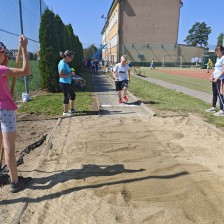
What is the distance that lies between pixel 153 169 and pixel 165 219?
1264 millimetres

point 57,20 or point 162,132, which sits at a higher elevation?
point 57,20

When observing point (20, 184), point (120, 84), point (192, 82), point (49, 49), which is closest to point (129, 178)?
point (20, 184)

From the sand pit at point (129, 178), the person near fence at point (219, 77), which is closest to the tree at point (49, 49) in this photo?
the sand pit at point (129, 178)

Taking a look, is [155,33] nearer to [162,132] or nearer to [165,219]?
[162,132]

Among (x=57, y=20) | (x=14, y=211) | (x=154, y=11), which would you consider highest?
(x=154, y=11)

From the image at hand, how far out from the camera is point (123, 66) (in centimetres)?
994

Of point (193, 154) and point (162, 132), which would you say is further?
point (162, 132)

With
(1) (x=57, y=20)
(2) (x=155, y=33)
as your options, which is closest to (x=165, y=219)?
(1) (x=57, y=20)

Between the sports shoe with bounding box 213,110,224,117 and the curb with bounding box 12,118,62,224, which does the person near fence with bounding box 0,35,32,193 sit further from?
the sports shoe with bounding box 213,110,224,117

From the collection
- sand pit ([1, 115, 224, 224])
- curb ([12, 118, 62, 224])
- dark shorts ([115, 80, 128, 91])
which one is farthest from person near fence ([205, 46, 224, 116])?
curb ([12, 118, 62, 224])

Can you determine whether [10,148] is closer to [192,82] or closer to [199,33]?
[192,82]

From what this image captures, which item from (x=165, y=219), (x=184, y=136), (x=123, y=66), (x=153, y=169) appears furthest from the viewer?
(x=123, y=66)

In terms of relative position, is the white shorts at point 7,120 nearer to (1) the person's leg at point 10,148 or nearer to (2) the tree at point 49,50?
(1) the person's leg at point 10,148

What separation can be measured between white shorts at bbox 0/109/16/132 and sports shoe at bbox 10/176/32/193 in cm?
76
